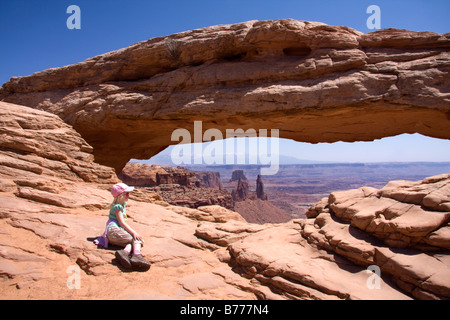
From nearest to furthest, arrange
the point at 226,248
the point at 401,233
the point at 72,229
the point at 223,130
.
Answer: the point at 401,233
the point at 72,229
the point at 226,248
the point at 223,130

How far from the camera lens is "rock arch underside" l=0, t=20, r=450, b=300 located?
4578 millimetres

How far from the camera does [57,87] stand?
13.1 meters

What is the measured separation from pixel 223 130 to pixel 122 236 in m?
7.62

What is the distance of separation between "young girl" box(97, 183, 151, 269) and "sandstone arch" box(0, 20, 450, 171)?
5919 millimetres

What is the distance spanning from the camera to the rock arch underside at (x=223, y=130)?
458 cm

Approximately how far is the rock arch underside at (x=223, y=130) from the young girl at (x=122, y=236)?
0.23 m

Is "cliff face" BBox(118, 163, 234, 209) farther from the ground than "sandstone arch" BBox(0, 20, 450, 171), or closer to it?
closer to it

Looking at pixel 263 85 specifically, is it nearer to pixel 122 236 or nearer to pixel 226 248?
pixel 226 248

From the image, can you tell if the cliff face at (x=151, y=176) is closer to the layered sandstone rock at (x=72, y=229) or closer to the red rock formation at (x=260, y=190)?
the red rock formation at (x=260, y=190)

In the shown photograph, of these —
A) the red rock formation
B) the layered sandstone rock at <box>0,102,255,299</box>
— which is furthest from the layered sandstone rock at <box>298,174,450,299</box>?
the red rock formation

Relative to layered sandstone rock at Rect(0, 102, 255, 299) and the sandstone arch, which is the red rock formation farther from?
layered sandstone rock at Rect(0, 102, 255, 299)

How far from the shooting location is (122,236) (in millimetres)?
5234

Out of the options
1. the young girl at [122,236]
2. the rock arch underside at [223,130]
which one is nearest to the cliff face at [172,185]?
the rock arch underside at [223,130]

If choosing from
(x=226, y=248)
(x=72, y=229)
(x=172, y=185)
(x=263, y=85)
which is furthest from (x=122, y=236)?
(x=172, y=185)
